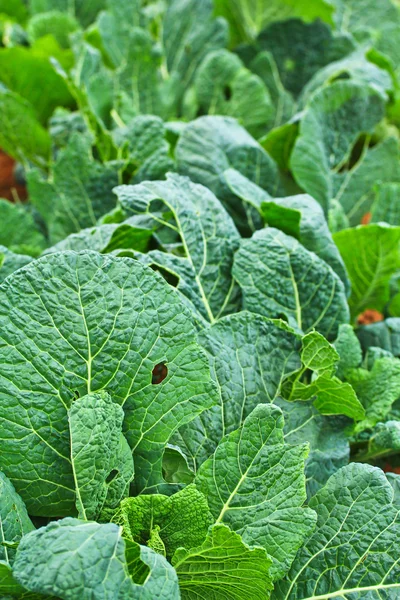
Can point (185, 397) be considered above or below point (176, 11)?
below

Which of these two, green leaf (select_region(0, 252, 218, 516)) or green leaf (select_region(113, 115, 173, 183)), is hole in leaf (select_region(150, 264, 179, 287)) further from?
green leaf (select_region(113, 115, 173, 183))

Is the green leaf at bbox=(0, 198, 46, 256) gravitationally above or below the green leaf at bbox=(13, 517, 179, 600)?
above

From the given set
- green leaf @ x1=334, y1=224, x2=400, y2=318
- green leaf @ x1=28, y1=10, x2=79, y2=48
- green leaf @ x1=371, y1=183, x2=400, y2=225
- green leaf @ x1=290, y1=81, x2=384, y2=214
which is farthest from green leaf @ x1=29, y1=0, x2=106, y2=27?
green leaf @ x1=334, y1=224, x2=400, y2=318

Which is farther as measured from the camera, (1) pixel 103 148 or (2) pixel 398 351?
(1) pixel 103 148

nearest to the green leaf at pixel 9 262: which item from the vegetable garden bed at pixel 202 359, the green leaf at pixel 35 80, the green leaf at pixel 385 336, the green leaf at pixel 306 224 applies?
the vegetable garden bed at pixel 202 359

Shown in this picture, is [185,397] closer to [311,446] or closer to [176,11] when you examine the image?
[311,446]

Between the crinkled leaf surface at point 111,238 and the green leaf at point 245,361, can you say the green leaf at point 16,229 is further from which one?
the green leaf at point 245,361

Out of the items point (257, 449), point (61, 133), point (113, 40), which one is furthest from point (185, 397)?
point (113, 40)
